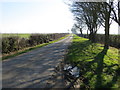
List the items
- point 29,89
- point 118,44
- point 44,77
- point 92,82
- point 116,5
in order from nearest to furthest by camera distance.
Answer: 1. point 29,89
2. point 92,82
3. point 44,77
4. point 116,5
5. point 118,44

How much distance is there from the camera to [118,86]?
12.5ft

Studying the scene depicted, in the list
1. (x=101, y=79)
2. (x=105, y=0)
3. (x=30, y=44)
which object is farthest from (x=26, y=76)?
(x=30, y=44)

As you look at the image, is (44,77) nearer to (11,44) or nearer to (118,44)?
(11,44)

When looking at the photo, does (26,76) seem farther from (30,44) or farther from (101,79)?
(30,44)

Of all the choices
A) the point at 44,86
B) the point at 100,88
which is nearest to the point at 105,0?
Answer: the point at 100,88

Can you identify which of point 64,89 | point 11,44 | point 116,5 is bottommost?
point 64,89

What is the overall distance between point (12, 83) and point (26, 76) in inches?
27.9

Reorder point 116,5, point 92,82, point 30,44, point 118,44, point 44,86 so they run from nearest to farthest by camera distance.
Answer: point 44,86
point 92,82
point 116,5
point 30,44
point 118,44

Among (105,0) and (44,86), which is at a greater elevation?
(105,0)

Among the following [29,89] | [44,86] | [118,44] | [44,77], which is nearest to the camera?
[29,89]

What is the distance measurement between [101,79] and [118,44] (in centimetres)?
1473

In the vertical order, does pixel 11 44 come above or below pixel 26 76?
above

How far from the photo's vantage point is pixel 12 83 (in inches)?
154

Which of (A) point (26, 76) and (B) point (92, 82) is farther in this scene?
(A) point (26, 76)
